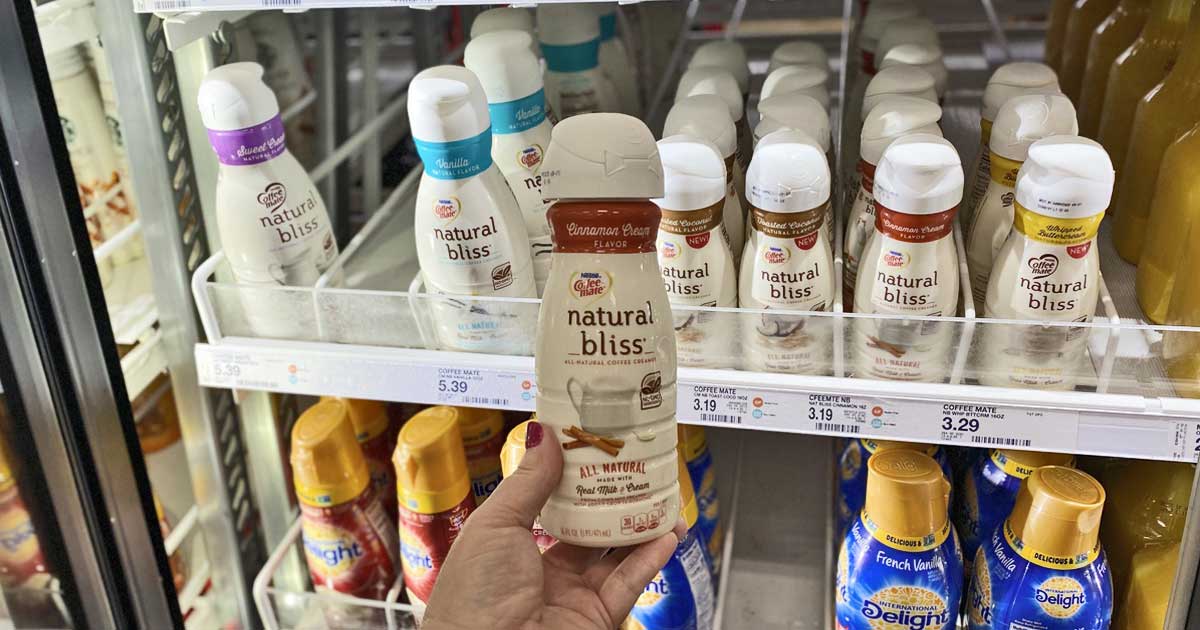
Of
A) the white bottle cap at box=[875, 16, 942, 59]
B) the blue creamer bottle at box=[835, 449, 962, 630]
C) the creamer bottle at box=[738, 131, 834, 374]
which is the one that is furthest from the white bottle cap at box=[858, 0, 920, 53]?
the blue creamer bottle at box=[835, 449, 962, 630]

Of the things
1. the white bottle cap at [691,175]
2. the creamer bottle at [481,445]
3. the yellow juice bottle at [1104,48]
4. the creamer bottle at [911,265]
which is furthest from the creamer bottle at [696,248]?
the yellow juice bottle at [1104,48]

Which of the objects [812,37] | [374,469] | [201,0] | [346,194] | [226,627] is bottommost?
[226,627]

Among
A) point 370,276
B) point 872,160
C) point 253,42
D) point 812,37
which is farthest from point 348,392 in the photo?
point 812,37

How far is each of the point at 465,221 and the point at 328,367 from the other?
0.23 metres

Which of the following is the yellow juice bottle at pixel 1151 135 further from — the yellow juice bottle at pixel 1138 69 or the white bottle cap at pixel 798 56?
the white bottle cap at pixel 798 56

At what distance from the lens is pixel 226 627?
140 centimetres

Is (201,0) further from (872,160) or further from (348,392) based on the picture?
(872,160)

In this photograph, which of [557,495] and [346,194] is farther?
[346,194]

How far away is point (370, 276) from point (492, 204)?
268 millimetres

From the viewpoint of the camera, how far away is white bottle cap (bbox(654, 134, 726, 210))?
95 centimetres

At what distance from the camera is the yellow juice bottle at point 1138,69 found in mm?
1184

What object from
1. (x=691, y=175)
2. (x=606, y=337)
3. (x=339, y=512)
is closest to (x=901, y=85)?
(x=691, y=175)

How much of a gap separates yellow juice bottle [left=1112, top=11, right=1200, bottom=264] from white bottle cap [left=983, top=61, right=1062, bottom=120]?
0.37 feet

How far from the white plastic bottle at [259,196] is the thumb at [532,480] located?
0.40m
